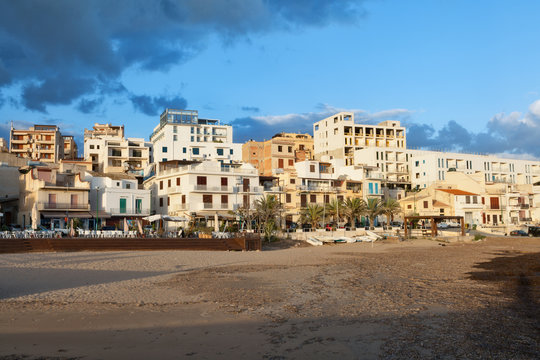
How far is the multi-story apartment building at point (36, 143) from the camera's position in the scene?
9569cm

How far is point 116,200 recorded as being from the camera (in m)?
49.2

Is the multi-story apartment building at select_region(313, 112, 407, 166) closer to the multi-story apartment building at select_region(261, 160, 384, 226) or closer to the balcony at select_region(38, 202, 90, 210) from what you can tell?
the multi-story apartment building at select_region(261, 160, 384, 226)

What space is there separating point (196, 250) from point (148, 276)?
1458cm

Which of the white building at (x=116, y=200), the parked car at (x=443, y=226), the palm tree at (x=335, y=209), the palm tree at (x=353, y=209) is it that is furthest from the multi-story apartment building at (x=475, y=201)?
the white building at (x=116, y=200)

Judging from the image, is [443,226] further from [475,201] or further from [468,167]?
[468,167]

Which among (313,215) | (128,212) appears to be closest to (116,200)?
(128,212)

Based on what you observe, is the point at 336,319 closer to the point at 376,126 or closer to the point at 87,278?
the point at 87,278

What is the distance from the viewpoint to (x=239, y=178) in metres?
53.5

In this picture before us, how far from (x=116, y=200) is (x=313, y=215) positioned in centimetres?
2186

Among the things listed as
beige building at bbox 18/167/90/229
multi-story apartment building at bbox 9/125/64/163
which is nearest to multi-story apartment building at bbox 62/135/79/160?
A: multi-story apartment building at bbox 9/125/64/163

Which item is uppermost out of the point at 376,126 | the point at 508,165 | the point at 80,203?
the point at 376,126

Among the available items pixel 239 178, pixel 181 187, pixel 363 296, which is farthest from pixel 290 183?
pixel 363 296

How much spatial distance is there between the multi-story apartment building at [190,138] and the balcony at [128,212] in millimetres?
28013

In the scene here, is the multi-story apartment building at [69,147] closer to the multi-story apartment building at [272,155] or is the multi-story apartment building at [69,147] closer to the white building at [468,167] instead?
the multi-story apartment building at [272,155]
